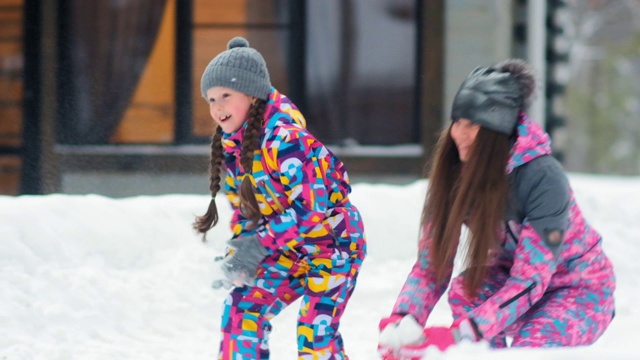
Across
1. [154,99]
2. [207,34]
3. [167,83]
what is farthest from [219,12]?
[154,99]

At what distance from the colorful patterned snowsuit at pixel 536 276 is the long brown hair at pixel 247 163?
1.89ft

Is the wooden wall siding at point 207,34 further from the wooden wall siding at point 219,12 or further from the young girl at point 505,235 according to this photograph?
the young girl at point 505,235

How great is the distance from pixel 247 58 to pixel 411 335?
1.09 meters

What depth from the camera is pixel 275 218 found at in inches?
141

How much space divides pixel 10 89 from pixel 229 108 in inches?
265

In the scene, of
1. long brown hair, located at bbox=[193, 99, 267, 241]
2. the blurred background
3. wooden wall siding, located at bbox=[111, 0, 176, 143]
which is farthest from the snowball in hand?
wooden wall siding, located at bbox=[111, 0, 176, 143]

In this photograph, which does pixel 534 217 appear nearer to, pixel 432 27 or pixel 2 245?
pixel 2 245

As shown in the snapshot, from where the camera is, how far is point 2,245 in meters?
5.63

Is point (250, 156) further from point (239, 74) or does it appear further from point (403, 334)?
point (403, 334)

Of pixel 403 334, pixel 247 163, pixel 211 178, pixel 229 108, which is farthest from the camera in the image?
pixel 211 178

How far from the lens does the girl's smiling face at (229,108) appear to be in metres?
3.73

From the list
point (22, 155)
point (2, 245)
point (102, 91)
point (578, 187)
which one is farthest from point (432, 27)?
point (2, 245)

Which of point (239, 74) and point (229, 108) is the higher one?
point (239, 74)

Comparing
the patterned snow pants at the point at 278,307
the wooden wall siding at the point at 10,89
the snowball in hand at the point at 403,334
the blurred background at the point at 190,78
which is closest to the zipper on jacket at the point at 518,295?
the snowball in hand at the point at 403,334
